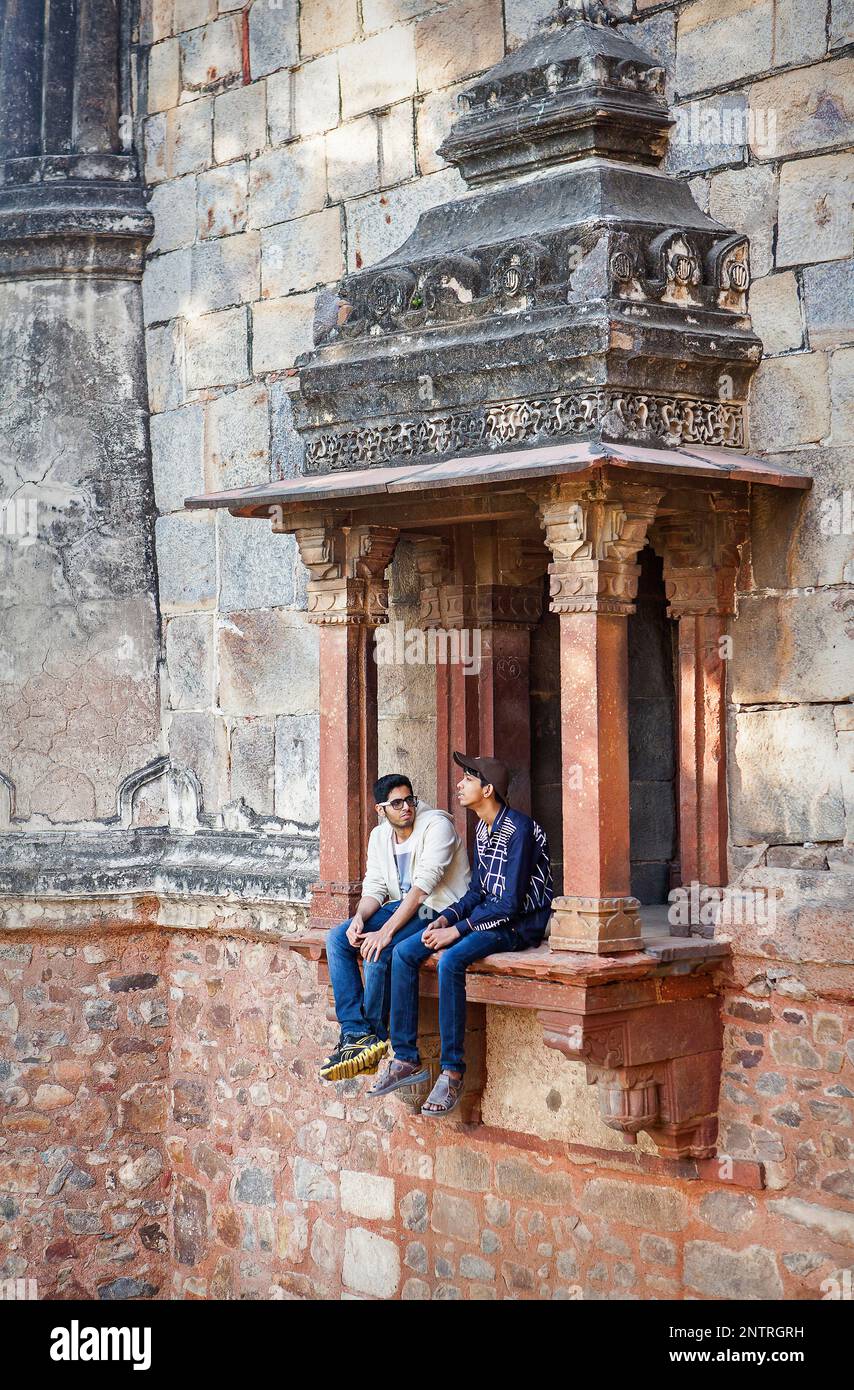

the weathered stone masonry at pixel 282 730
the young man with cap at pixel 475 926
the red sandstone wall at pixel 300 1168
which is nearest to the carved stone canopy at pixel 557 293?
the weathered stone masonry at pixel 282 730

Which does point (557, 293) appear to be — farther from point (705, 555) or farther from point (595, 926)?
point (595, 926)

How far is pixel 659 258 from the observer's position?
20.0 ft

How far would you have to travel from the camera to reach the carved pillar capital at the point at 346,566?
6746 mm

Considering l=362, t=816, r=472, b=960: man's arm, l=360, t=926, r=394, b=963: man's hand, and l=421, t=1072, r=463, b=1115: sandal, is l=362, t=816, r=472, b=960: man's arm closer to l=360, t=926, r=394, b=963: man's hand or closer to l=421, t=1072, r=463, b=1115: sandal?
l=360, t=926, r=394, b=963: man's hand

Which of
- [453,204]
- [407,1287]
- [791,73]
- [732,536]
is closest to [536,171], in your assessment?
[453,204]

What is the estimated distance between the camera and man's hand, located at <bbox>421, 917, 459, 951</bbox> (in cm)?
626

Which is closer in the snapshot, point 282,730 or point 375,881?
point 375,881

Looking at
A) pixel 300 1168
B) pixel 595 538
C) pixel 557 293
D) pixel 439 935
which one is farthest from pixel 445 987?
pixel 557 293

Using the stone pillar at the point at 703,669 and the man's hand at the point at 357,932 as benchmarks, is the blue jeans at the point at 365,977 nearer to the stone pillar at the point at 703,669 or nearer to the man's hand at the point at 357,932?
the man's hand at the point at 357,932

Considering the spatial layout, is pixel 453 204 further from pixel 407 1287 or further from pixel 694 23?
pixel 407 1287

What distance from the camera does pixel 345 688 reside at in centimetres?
680

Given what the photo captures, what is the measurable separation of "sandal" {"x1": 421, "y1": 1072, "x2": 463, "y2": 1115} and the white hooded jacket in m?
0.60

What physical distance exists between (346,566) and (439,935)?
1.45m

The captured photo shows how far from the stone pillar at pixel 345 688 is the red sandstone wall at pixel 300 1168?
121 cm
